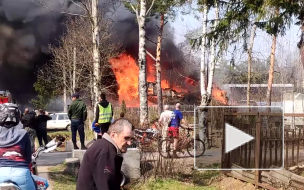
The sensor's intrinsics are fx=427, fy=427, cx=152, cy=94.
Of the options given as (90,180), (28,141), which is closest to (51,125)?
(28,141)

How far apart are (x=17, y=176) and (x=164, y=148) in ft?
19.4

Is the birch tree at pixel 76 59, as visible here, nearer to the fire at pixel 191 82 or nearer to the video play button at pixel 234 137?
the fire at pixel 191 82

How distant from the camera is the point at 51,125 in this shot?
32.8m

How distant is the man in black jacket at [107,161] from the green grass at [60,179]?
5.94 meters

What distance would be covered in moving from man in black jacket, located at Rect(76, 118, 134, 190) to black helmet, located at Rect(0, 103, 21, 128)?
2154 mm

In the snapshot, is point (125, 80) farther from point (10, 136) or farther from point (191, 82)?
point (10, 136)

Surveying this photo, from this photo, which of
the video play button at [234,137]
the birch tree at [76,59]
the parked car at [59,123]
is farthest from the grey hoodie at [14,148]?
the birch tree at [76,59]

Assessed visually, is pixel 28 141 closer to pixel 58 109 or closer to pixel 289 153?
pixel 289 153

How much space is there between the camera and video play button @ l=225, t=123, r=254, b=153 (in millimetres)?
7982

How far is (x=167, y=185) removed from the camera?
32.7 ft

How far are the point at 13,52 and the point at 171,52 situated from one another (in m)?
16.3

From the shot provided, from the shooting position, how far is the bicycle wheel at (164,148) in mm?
10336

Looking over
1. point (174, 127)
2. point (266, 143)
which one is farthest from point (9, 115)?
point (174, 127)

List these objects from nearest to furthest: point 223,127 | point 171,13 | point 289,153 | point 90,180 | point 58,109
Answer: point 90,180 < point 223,127 < point 289,153 < point 171,13 < point 58,109
